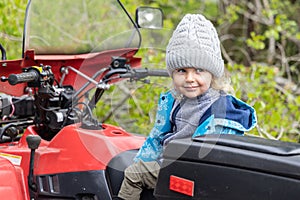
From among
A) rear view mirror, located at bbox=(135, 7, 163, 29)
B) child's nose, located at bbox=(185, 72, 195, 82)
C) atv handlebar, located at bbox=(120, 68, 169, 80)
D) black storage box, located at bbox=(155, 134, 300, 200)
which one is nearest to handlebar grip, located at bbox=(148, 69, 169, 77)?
atv handlebar, located at bbox=(120, 68, 169, 80)

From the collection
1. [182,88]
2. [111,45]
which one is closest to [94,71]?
[111,45]

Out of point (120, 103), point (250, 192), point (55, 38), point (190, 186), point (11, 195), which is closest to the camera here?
point (250, 192)

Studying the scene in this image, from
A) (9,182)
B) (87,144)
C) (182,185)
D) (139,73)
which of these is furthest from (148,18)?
(182,185)

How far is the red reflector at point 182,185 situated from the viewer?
7.78 ft

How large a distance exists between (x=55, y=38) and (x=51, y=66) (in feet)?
1.45

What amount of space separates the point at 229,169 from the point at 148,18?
1.59m

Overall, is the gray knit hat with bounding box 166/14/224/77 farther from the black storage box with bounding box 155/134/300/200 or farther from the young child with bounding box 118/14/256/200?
the black storage box with bounding box 155/134/300/200

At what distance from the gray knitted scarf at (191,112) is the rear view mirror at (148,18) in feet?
3.08

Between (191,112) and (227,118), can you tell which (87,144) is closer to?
(191,112)

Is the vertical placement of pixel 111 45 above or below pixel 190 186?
above

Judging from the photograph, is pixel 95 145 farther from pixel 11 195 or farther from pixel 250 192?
pixel 250 192

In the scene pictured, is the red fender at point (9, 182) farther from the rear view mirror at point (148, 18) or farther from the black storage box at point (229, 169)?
the rear view mirror at point (148, 18)

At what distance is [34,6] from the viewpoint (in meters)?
3.43

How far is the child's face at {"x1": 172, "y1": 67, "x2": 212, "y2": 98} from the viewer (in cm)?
270
